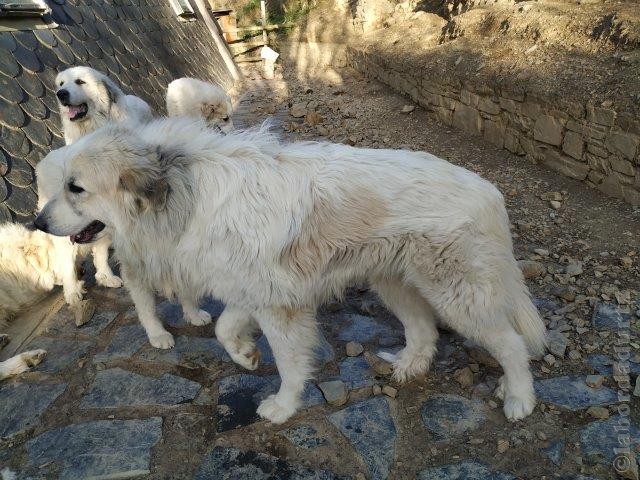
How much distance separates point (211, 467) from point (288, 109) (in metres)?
8.82

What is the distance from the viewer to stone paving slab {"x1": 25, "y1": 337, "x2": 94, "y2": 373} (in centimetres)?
311

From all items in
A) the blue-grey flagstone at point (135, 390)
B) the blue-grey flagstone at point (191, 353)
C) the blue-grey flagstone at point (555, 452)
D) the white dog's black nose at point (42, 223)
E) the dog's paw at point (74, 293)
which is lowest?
the blue-grey flagstone at point (555, 452)

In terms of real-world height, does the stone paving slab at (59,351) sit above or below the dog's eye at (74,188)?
below

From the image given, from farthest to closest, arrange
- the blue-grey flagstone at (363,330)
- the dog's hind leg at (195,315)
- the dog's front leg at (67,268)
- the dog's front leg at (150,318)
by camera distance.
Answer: the dog's front leg at (67,268) < the dog's hind leg at (195,315) < the blue-grey flagstone at (363,330) < the dog's front leg at (150,318)

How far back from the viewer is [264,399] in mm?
2787

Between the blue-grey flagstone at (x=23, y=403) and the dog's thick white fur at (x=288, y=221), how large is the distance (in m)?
1.10

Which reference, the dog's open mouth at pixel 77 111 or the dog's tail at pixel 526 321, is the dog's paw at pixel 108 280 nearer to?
the dog's open mouth at pixel 77 111

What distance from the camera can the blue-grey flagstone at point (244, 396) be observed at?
105 inches

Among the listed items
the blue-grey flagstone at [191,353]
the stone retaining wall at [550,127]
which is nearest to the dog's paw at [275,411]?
the blue-grey flagstone at [191,353]

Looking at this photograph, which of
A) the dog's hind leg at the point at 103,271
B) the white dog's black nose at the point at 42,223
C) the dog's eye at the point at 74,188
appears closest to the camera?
the dog's eye at the point at 74,188

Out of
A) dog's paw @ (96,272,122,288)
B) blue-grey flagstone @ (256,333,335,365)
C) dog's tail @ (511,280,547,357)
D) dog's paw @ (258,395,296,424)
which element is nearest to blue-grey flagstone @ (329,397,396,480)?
dog's paw @ (258,395,296,424)

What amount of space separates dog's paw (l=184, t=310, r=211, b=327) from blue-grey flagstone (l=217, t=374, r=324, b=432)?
66cm

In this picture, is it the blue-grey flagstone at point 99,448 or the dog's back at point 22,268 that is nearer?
the blue-grey flagstone at point 99,448

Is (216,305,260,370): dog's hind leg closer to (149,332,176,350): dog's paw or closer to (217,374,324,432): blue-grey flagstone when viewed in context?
(217,374,324,432): blue-grey flagstone
